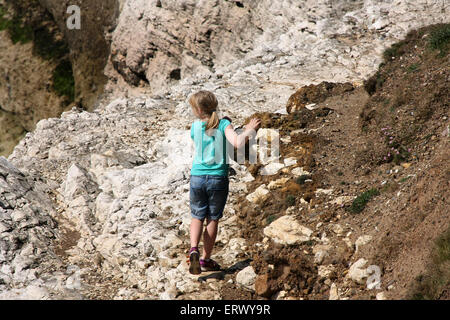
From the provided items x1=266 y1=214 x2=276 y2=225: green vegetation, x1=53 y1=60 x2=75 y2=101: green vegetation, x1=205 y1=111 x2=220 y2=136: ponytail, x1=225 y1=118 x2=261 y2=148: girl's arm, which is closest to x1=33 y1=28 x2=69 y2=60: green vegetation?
x1=53 y1=60 x2=75 y2=101: green vegetation

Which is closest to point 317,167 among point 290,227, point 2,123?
point 290,227

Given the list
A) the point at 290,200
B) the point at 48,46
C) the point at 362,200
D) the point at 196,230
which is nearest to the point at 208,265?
the point at 196,230

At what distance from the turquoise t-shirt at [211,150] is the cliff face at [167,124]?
1326mm

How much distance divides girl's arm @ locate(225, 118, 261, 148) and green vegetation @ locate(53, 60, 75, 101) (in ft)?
94.3

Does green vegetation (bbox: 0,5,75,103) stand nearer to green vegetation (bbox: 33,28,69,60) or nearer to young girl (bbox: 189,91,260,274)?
green vegetation (bbox: 33,28,69,60)

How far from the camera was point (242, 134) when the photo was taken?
19.2 ft

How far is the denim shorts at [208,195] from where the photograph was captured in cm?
636

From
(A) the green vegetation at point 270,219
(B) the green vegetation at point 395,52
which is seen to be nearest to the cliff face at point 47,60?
(B) the green vegetation at point 395,52

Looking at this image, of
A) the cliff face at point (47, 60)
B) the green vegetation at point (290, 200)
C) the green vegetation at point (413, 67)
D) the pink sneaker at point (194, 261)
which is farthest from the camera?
the cliff face at point (47, 60)

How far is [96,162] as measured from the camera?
36.1 ft

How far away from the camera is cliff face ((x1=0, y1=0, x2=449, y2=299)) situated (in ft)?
24.7

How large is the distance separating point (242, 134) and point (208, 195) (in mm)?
1016

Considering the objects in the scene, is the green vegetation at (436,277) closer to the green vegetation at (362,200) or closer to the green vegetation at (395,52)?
the green vegetation at (362,200)

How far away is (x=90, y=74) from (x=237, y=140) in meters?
28.2
